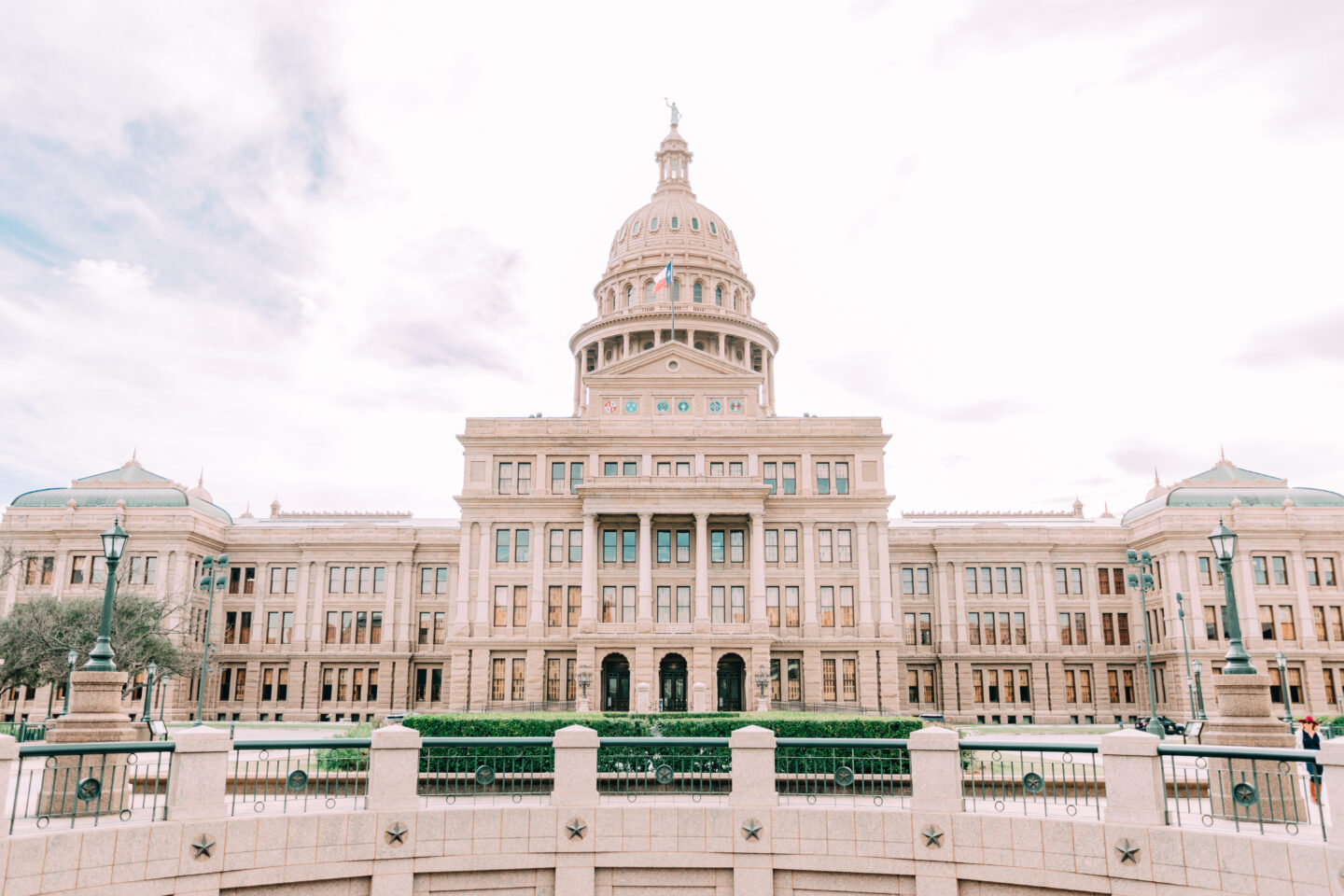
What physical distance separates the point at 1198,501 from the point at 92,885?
235 feet

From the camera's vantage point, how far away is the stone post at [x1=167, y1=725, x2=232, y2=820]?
13938mm

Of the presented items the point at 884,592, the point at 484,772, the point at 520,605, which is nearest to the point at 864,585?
the point at 884,592

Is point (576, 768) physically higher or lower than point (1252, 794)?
higher

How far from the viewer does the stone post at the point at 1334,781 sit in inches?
482

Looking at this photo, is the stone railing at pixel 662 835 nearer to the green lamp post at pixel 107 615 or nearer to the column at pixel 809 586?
the green lamp post at pixel 107 615

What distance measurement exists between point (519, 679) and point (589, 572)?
7.51 metres

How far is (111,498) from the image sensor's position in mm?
69312

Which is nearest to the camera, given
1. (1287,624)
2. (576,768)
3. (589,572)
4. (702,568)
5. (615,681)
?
(576,768)

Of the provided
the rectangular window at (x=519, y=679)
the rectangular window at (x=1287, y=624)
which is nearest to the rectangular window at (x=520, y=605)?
the rectangular window at (x=519, y=679)

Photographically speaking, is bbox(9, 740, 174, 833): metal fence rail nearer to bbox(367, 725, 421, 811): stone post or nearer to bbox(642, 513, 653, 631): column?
bbox(367, 725, 421, 811): stone post

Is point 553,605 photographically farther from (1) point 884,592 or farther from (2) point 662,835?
(2) point 662,835

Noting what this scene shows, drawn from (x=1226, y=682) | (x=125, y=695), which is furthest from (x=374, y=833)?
(x=125, y=695)

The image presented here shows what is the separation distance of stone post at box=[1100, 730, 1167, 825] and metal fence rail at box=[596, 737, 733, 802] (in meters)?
5.70

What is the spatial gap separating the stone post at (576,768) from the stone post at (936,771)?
16.3ft
